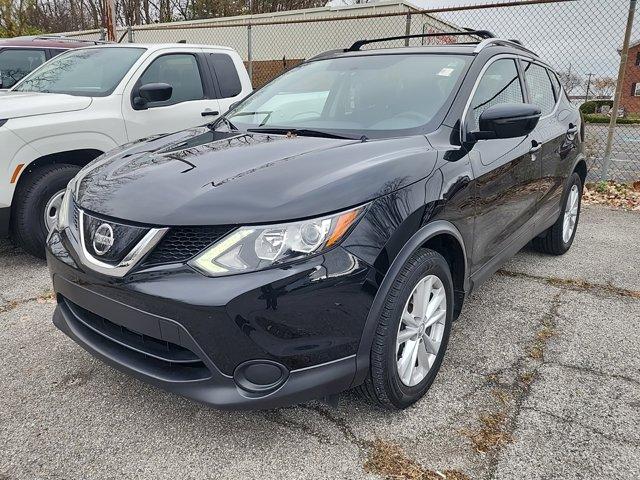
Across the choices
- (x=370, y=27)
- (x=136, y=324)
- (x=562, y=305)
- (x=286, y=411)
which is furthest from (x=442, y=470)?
(x=370, y=27)

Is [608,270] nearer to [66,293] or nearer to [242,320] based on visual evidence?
[242,320]

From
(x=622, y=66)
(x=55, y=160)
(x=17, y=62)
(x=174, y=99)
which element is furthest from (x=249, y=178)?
(x=622, y=66)

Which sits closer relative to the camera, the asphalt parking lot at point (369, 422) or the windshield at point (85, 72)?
the asphalt parking lot at point (369, 422)

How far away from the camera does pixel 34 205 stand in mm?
4141

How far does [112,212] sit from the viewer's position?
2111 millimetres

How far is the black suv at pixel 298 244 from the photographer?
192cm

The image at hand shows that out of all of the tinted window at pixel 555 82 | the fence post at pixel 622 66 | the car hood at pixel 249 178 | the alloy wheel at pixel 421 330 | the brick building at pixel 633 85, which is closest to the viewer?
the car hood at pixel 249 178

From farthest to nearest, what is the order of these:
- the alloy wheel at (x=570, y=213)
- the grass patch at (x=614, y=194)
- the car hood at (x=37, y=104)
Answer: the grass patch at (x=614, y=194) → the alloy wheel at (x=570, y=213) → the car hood at (x=37, y=104)

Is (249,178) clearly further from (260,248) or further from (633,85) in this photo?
(633,85)

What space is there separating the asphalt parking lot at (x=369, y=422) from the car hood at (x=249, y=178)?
0.95 m

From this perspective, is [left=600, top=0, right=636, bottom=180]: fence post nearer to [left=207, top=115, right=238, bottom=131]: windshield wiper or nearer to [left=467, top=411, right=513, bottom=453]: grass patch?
[left=207, top=115, right=238, bottom=131]: windshield wiper

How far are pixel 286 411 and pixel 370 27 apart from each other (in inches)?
→ 599

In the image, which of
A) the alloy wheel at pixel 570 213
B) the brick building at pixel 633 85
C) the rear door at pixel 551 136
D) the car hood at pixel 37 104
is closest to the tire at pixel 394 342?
the rear door at pixel 551 136

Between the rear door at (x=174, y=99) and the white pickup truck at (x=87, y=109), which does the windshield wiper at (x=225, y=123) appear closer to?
the white pickup truck at (x=87, y=109)
